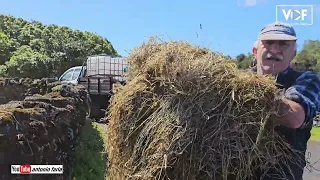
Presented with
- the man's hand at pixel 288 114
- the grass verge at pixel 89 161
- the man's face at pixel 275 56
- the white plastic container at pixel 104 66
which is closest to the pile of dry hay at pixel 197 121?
the man's hand at pixel 288 114

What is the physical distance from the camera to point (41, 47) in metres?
50.1

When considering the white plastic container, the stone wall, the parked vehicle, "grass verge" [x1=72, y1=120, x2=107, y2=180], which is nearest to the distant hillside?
the parked vehicle

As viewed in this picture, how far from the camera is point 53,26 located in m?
56.9

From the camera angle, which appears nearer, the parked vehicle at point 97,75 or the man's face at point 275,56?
the man's face at point 275,56

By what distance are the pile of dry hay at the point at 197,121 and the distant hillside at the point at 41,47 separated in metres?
39.1

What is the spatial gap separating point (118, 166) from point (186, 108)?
1.84 feet

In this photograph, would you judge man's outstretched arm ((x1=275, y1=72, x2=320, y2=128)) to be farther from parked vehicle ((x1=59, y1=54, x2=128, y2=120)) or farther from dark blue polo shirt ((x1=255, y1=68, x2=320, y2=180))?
parked vehicle ((x1=59, y1=54, x2=128, y2=120))

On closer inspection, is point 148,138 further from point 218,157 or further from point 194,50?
point 194,50

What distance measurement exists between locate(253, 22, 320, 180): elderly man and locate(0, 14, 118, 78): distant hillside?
39121 mm

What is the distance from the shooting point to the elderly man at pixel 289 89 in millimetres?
2570

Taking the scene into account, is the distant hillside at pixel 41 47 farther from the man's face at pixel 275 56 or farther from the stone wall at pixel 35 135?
the man's face at pixel 275 56

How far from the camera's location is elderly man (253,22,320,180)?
8.43ft

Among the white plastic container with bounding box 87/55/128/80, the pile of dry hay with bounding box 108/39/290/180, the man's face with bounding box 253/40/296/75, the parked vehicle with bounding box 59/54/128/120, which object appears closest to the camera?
the pile of dry hay with bounding box 108/39/290/180

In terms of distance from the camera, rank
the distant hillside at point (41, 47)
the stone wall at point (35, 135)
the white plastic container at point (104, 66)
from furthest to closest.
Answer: the distant hillside at point (41, 47) → the white plastic container at point (104, 66) → the stone wall at point (35, 135)
